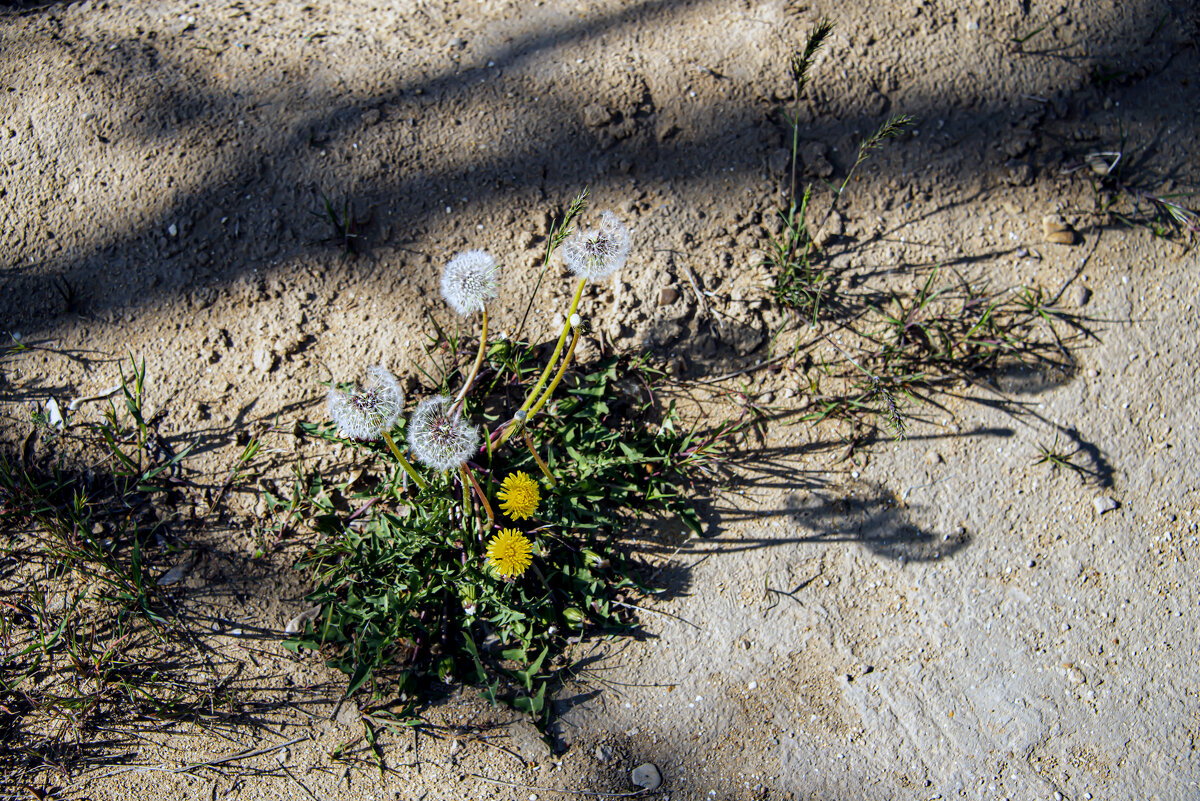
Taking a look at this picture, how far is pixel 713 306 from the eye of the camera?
276cm

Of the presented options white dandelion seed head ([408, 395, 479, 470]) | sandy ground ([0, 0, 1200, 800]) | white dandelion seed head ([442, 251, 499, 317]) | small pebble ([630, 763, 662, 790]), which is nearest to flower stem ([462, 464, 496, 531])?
white dandelion seed head ([408, 395, 479, 470])

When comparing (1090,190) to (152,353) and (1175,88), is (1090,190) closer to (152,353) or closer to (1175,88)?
(1175,88)

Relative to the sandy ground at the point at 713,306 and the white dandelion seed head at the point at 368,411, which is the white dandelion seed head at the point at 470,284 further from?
the sandy ground at the point at 713,306

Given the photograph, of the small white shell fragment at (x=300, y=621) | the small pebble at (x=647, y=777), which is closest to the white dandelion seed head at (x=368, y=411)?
the small white shell fragment at (x=300, y=621)

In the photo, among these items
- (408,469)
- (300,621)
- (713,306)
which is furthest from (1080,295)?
(300,621)

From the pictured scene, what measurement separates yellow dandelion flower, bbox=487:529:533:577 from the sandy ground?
589 millimetres

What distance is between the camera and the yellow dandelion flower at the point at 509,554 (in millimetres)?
2242

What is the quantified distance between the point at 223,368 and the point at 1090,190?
3960 millimetres

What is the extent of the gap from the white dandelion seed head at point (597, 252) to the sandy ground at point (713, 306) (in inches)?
23.6

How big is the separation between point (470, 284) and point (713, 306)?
1.12 meters

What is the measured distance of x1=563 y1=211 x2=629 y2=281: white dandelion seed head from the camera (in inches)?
81.5

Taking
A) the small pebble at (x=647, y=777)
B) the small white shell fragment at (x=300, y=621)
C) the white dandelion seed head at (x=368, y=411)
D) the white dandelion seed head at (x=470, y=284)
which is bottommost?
the small pebble at (x=647, y=777)

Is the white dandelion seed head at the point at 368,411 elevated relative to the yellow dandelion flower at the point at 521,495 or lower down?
elevated

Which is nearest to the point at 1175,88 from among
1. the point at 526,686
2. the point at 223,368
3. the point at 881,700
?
the point at 881,700
